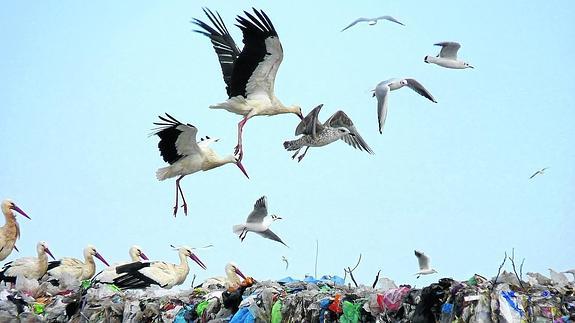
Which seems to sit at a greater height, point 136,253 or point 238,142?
point 238,142

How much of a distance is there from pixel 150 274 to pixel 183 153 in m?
1.76

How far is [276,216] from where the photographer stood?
11.5m

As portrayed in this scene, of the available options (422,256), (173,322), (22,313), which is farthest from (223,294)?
(422,256)

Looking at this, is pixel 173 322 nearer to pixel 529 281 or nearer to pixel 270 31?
pixel 529 281

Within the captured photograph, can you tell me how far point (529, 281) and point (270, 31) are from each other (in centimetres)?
507

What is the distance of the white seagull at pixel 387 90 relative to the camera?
35.1 feet

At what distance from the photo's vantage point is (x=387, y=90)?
36.1 feet

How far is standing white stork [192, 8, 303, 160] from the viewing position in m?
10.6

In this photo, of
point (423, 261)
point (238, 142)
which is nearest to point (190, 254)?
point (238, 142)

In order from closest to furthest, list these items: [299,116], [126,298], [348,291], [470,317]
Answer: [470,317] < [348,291] < [126,298] < [299,116]

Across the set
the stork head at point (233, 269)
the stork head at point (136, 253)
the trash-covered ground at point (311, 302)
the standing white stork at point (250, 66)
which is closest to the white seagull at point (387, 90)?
the standing white stork at point (250, 66)

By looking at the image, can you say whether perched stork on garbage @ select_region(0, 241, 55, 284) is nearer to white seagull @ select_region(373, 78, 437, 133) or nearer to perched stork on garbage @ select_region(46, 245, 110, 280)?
perched stork on garbage @ select_region(46, 245, 110, 280)

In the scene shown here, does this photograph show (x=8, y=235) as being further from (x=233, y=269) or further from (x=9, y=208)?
(x=233, y=269)

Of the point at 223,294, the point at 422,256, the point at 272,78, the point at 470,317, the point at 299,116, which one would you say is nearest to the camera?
the point at 470,317
